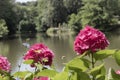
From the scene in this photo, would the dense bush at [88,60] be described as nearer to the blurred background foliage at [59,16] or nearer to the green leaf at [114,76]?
the green leaf at [114,76]

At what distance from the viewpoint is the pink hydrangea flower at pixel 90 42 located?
4.43 ft

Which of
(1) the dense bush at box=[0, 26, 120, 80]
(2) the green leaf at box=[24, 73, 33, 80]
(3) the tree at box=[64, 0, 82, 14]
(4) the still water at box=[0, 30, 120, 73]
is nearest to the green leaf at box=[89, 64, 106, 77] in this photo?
(1) the dense bush at box=[0, 26, 120, 80]

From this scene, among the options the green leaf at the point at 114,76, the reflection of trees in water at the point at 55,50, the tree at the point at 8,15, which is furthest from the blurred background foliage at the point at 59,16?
the green leaf at the point at 114,76

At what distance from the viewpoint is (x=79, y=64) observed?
51.9 inches

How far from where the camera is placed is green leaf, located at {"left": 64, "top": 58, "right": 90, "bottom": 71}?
1.29 meters

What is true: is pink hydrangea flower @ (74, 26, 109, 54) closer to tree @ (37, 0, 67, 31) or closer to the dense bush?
the dense bush

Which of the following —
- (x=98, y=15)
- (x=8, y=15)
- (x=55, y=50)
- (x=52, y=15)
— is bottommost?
(x=52, y=15)

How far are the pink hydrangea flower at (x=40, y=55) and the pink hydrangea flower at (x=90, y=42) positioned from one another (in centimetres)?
36

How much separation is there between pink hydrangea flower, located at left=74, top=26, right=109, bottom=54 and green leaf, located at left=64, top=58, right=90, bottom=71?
5cm

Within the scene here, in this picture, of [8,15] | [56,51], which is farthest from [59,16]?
[56,51]

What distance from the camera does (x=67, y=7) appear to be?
55.1m

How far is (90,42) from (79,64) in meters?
0.10

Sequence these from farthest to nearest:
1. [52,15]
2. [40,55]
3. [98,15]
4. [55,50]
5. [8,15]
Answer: [52,15] → [8,15] → [98,15] → [55,50] → [40,55]

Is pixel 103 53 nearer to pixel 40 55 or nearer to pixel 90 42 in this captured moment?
pixel 90 42
